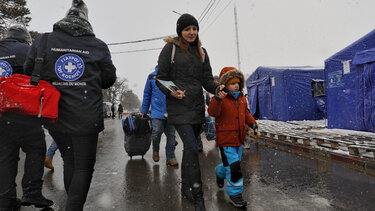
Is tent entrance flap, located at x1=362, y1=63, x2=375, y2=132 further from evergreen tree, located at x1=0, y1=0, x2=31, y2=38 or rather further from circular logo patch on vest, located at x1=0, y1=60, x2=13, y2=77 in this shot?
evergreen tree, located at x1=0, y1=0, x2=31, y2=38

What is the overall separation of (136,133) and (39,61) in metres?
3.11

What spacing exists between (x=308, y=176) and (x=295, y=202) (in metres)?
1.17

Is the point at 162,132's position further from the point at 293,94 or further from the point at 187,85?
the point at 293,94

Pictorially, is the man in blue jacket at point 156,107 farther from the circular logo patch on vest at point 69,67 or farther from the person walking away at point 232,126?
the circular logo patch on vest at point 69,67

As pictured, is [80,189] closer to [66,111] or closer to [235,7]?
[66,111]

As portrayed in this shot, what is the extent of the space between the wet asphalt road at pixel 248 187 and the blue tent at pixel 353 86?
363 centimetres

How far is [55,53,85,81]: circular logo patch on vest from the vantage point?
6.51 ft

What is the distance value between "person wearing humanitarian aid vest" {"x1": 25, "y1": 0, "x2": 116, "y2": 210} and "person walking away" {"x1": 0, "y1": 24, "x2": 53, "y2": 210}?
0.31 m

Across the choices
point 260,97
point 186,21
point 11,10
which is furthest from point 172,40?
point 11,10

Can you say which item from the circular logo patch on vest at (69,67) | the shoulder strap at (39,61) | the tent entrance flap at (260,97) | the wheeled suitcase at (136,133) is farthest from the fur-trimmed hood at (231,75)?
the tent entrance flap at (260,97)

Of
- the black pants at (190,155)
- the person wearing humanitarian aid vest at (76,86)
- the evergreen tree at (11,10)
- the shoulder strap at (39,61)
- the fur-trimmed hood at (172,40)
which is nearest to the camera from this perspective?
the shoulder strap at (39,61)

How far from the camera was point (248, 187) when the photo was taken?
3268 mm

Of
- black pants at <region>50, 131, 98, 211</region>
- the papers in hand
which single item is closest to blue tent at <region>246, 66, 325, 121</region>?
the papers in hand

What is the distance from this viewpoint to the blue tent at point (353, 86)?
685 cm
